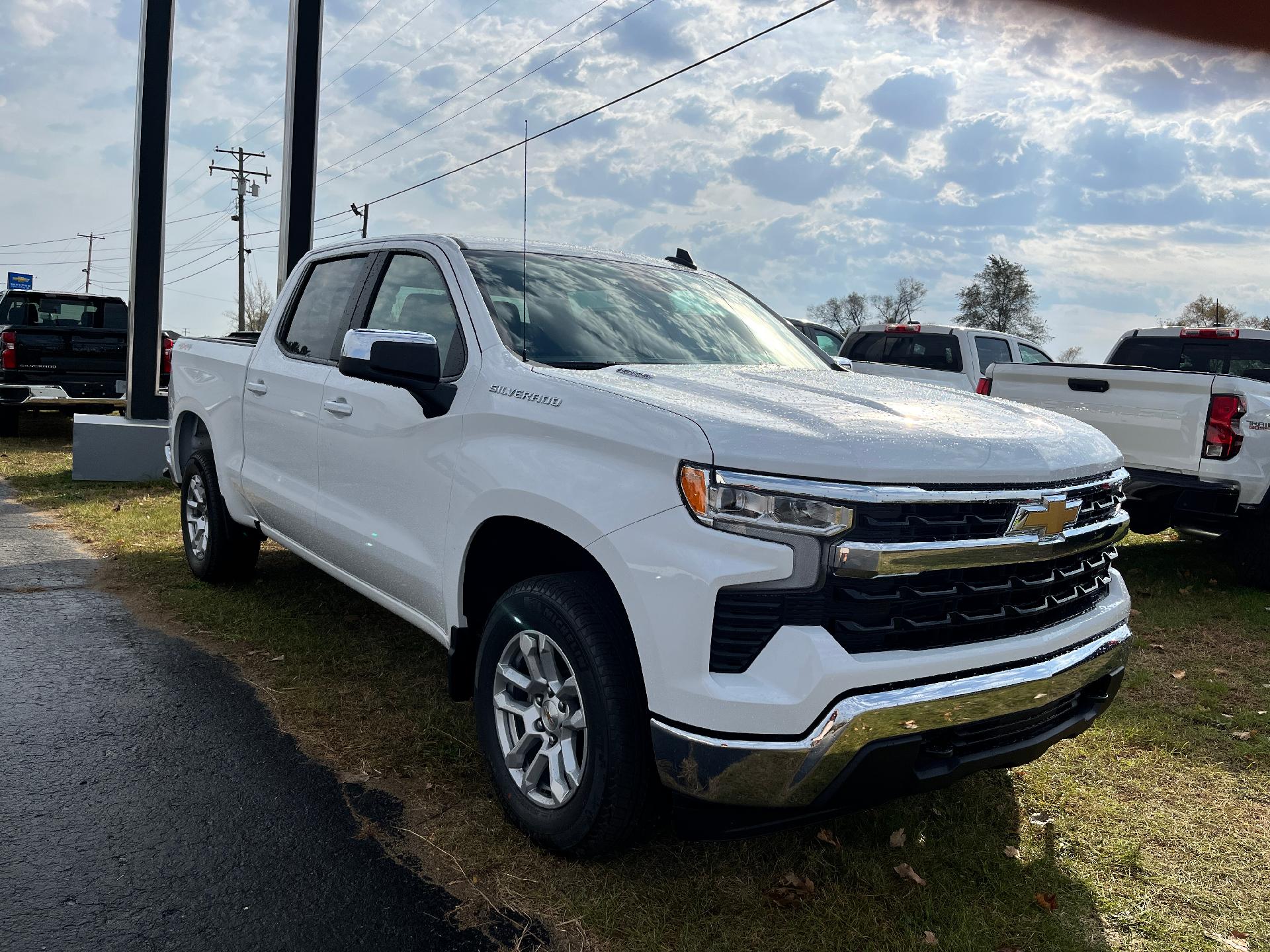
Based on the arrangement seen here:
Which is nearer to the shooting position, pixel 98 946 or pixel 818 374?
pixel 98 946

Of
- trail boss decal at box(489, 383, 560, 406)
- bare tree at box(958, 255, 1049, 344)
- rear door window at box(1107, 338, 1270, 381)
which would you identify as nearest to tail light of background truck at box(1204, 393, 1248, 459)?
rear door window at box(1107, 338, 1270, 381)

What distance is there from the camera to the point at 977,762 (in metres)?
2.76

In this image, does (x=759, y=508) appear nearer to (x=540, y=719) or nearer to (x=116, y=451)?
(x=540, y=719)

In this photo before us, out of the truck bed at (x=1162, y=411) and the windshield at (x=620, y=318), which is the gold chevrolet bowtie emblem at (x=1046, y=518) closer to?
the windshield at (x=620, y=318)

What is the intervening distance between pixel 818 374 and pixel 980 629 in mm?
1309

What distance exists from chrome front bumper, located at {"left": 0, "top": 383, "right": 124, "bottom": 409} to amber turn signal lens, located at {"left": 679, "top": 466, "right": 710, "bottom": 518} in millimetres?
13352

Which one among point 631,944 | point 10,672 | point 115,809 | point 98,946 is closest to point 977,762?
point 631,944

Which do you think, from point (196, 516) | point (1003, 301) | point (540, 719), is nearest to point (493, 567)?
point (540, 719)

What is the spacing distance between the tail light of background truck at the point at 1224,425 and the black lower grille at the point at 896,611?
4375mm

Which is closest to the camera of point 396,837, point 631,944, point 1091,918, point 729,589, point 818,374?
point 729,589

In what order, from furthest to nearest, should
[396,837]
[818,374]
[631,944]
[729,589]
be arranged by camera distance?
[818,374]
[396,837]
[631,944]
[729,589]

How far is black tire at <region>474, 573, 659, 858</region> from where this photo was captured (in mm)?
2742

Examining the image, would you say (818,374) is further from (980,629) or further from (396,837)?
(396,837)

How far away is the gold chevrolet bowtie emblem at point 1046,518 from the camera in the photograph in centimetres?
274
